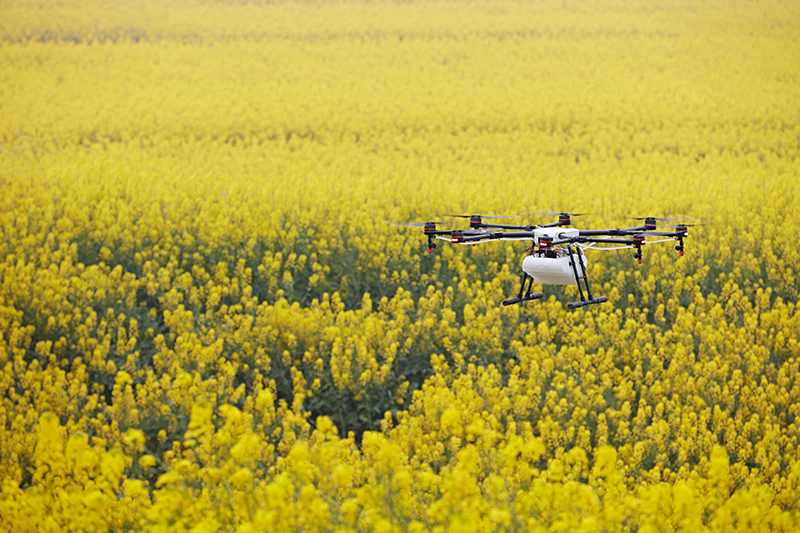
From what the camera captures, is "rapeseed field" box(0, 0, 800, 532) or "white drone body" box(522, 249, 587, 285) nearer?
"white drone body" box(522, 249, 587, 285)

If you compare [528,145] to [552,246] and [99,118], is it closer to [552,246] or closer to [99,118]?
[99,118]

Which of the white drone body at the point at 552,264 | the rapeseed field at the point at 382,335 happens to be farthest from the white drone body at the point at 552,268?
the rapeseed field at the point at 382,335

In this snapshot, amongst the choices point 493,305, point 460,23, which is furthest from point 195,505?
point 460,23

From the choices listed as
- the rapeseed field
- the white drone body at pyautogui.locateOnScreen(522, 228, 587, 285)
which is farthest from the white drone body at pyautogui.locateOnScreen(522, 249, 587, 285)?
the rapeseed field

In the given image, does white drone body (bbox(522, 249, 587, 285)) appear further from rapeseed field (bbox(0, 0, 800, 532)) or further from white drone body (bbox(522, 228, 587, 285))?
rapeseed field (bbox(0, 0, 800, 532))

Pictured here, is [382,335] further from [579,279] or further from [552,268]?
[552,268]

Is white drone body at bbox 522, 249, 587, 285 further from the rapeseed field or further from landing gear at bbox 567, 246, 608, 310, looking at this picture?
the rapeseed field

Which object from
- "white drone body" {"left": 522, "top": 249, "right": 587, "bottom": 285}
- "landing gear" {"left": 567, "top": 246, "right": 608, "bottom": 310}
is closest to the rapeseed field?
"landing gear" {"left": 567, "top": 246, "right": 608, "bottom": 310}

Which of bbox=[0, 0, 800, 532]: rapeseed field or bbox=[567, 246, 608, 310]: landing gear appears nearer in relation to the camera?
bbox=[567, 246, 608, 310]: landing gear
